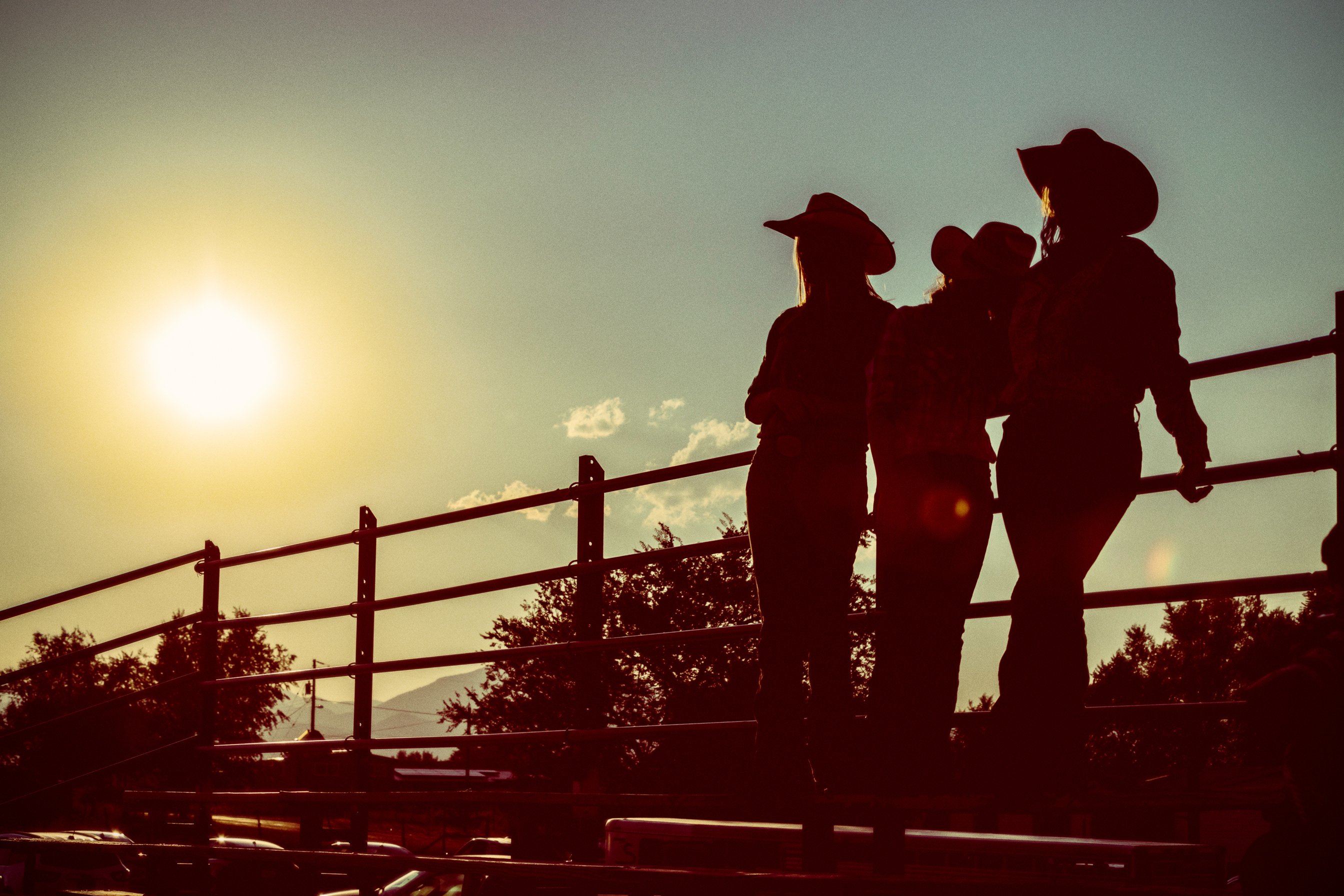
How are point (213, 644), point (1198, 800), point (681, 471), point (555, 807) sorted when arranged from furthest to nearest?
point (213, 644)
point (681, 471)
point (555, 807)
point (1198, 800)

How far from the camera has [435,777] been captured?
66.1m

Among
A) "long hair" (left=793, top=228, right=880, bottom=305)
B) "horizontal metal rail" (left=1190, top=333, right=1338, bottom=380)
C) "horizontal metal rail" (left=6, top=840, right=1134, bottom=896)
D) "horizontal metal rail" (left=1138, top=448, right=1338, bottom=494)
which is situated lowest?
"horizontal metal rail" (left=6, top=840, right=1134, bottom=896)

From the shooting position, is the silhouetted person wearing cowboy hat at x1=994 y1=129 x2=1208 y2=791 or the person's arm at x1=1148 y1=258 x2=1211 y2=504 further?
the silhouetted person wearing cowboy hat at x1=994 y1=129 x2=1208 y2=791

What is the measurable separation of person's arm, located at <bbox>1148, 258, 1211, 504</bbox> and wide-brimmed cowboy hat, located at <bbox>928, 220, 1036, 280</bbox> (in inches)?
15.2

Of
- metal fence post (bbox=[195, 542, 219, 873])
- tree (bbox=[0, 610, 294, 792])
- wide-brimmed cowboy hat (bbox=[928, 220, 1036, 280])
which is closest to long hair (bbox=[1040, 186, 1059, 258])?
wide-brimmed cowboy hat (bbox=[928, 220, 1036, 280])

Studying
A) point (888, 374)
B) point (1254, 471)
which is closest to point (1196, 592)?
point (1254, 471)

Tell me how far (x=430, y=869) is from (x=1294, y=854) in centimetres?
258

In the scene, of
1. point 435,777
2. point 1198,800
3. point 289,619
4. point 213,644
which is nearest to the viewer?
point 1198,800

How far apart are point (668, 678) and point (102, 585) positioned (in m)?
13.2

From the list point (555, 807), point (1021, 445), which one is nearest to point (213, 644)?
point (555, 807)

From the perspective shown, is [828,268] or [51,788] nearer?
[828,268]

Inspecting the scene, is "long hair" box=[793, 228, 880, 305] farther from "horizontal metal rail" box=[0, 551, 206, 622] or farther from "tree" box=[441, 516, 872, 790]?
"tree" box=[441, 516, 872, 790]

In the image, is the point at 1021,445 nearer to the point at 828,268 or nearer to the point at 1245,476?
the point at 1245,476

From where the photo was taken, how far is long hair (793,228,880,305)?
3.64m
